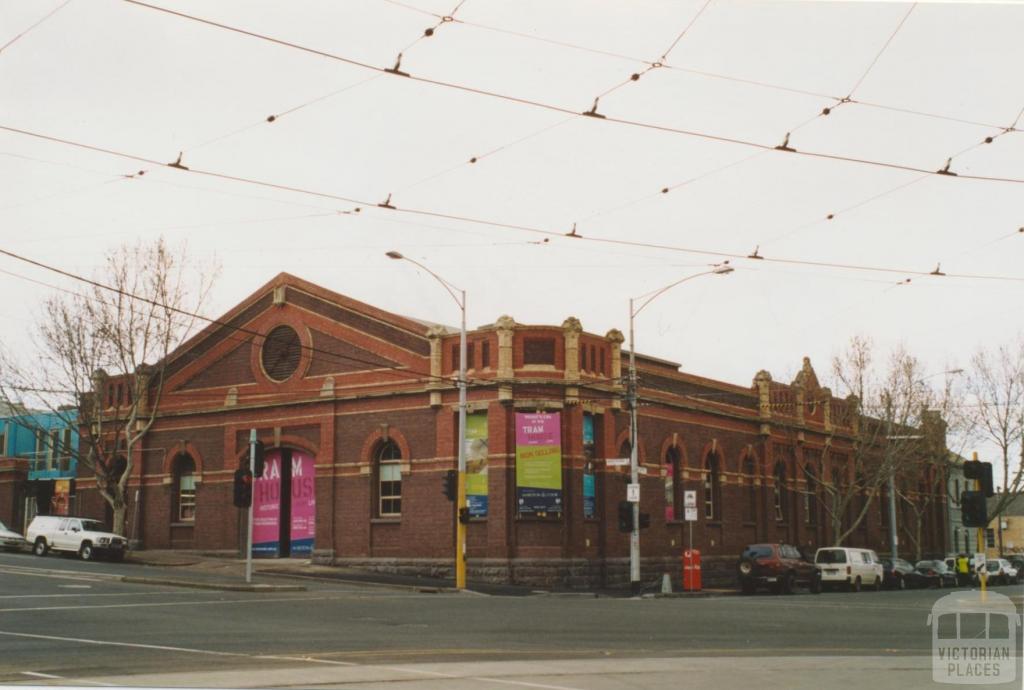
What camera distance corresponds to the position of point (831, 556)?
42562mm

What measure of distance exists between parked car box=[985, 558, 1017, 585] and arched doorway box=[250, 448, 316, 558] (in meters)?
33.1

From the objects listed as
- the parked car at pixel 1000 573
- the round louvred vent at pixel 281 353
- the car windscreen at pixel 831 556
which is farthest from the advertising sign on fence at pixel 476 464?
the parked car at pixel 1000 573

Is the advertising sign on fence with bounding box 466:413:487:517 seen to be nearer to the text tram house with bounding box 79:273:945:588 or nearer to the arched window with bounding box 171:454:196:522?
the text tram house with bounding box 79:273:945:588

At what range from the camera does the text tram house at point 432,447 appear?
3644 cm

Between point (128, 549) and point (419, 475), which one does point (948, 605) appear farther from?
point (128, 549)

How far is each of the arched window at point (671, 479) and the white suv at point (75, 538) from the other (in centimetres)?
2019

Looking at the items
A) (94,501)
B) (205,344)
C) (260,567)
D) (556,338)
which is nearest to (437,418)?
(556,338)

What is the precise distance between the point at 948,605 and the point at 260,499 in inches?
1013

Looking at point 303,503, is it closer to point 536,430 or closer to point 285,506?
point 285,506

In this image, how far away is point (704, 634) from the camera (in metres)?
19.0

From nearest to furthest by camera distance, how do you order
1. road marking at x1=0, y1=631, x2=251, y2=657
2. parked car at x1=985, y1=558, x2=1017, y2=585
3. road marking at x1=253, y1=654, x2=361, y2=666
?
road marking at x1=253, y1=654, x2=361, y2=666 < road marking at x1=0, y1=631, x2=251, y2=657 < parked car at x1=985, y1=558, x2=1017, y2=585

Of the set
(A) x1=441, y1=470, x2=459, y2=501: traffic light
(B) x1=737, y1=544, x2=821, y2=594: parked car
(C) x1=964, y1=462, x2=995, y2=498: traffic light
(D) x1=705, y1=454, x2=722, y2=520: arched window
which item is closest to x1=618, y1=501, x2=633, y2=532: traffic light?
(A) x1=441, y1=470, x2=459, y2=501: traffic light

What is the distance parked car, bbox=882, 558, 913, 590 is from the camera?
156ft

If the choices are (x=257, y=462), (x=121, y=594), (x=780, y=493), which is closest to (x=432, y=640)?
(x=121, y=594)
